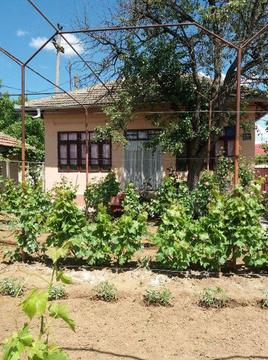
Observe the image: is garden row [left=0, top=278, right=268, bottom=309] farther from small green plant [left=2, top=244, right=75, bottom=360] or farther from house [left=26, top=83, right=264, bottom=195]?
house [left=26, top=83, right=264, bottom=195]

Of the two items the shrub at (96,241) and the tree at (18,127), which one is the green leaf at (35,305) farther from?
the tree at (18,127)

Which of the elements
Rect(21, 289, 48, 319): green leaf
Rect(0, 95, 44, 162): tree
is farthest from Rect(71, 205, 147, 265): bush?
Rect(0, 95, 44, 162): tree

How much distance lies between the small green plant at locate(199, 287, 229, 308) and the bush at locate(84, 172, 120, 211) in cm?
671

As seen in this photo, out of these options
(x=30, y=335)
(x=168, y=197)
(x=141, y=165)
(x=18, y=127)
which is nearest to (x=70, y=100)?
(x=141, y=165)

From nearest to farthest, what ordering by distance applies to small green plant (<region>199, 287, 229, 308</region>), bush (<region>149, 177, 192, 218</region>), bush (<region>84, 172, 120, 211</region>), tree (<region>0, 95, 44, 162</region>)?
small green plant (<region>199, 287, 229, 308</region>) < bush (<region>149, 177, 192, 218</region>) < bush (<region>84, 172, 120, 211</region>) < tree (<region>0, 95, 44, 162</region>)

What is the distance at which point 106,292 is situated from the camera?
5.23 metres

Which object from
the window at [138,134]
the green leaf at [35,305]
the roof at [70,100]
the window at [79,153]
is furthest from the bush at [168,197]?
the green leaf at [35,305]

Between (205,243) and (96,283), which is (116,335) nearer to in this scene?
(96,283)

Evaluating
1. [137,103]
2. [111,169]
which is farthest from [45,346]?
[111,169]

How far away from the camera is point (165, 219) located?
5984 millimetres

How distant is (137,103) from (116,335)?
8.67m

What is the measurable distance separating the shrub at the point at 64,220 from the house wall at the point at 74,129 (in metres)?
8.19

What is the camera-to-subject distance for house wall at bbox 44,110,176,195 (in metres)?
15.0

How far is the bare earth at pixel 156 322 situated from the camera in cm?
390
